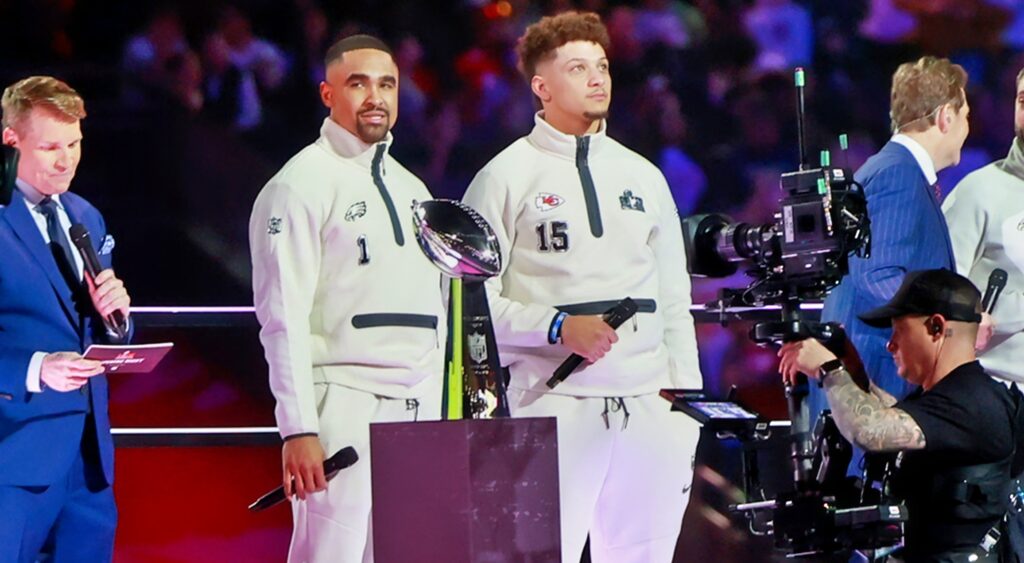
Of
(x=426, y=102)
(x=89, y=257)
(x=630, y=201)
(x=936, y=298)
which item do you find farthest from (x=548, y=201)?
(x=426, y=102)

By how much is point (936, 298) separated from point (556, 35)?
144 cm

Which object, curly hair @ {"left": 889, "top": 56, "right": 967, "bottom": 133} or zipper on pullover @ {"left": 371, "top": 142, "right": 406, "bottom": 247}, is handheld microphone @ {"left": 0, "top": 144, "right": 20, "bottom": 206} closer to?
zipper on pullover @ {"left": 371, "top": 142, "right": 406, "bottom": 247}

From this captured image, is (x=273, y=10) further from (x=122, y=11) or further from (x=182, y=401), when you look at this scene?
(x=182, y=401)

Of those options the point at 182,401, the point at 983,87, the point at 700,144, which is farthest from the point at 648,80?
the point at 182,401

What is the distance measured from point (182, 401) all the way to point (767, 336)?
2709 millimetres

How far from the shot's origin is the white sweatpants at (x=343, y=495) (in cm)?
384

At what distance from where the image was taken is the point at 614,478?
408cm

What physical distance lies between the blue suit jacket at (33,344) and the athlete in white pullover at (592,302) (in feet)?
3.82

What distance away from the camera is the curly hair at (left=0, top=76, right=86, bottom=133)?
3863 millimetres

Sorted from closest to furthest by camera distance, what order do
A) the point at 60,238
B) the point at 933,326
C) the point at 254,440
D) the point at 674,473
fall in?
the point at 933,326
the point at 60,238
the point at 674,473
the point at 254,440

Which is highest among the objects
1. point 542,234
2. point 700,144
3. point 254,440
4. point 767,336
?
point 700,144

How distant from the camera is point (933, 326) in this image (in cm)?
358

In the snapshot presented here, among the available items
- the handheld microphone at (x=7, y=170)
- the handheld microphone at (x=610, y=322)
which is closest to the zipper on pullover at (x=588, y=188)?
the handheld microphone at (x=610, y=322)

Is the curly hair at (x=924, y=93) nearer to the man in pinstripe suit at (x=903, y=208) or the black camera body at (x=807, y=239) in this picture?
the man in pinstripe suit at (x=903, y=208)
